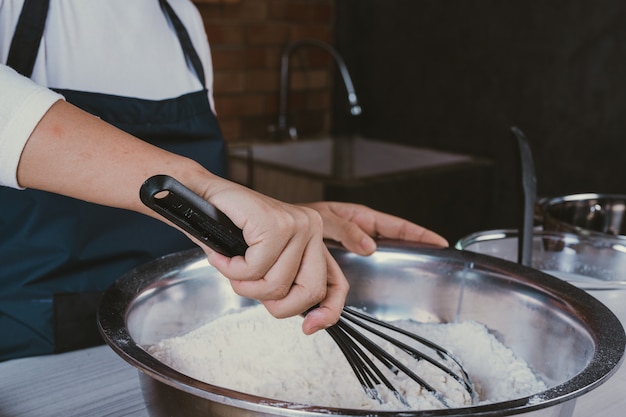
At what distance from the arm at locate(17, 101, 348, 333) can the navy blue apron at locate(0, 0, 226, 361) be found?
0.32 metres

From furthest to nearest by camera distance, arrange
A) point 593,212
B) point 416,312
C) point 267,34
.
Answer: point 267,34 → point 593,212 → point 416,312

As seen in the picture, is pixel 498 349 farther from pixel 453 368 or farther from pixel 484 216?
pixel 484 216

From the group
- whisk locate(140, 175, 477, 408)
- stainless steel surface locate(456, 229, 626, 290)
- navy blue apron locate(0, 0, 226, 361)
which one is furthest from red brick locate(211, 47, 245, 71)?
whisk locate(140, 175, 477, 408)

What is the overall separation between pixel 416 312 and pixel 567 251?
31cm

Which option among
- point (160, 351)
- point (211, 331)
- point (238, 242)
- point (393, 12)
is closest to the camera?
point (238, 242)

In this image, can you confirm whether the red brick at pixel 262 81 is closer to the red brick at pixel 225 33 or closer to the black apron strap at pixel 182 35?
the red brick at pixel 225 33

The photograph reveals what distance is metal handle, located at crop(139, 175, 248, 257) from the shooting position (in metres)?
0.56

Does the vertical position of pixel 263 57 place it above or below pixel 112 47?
below

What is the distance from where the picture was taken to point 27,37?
3.20ft

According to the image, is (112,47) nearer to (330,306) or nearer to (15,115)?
(15,115)

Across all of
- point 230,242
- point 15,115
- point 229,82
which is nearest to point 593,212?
point 230,242

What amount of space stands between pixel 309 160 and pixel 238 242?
236cm

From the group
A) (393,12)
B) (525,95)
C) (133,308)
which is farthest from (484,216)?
(133,308)

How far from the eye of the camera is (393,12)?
2.96m
